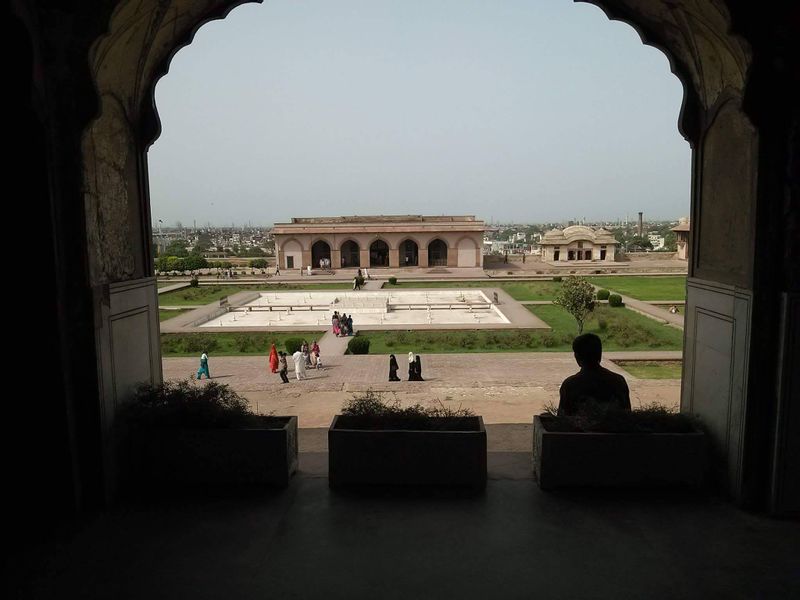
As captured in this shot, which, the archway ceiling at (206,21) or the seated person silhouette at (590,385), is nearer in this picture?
the archway ceiling at (206,21)

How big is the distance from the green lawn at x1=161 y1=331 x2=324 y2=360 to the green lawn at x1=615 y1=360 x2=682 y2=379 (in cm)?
821

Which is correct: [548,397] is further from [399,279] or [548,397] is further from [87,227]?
[399,279]

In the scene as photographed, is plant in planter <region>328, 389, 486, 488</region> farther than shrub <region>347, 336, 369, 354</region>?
No

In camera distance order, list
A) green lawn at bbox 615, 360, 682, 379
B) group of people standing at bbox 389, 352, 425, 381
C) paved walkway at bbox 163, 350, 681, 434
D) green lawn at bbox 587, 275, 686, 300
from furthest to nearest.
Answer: green lawn at bbox 587, 275, 686, 300 → green lawn at bbox 615, 360, 682, 379 → group of people standing at bbox 389, 352, 425, 381 → paved walkway at bbox 163, 350, 681, 434

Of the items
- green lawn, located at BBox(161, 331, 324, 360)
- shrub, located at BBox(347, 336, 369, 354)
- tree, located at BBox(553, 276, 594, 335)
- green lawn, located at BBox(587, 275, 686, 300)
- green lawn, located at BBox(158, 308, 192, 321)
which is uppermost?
tree, located at BBox(553, 276, 594, 335)

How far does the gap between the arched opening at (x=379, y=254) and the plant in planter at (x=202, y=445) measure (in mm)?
39811

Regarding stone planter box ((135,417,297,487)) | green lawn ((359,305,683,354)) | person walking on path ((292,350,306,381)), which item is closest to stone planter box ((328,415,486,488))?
stone planter box ((135,417,297,487))

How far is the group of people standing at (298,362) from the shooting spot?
453 inches

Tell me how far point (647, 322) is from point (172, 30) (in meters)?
16.9

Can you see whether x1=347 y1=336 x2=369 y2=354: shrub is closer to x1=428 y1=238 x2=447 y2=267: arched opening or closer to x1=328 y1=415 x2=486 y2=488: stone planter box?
x1=328 y1=415 x2=486 y2=488: stone planter box

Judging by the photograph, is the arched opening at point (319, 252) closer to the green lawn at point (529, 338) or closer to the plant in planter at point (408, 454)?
the green lawn at point (529, 338)

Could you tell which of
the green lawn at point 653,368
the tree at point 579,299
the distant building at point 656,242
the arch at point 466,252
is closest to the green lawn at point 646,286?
the tree at point 579,299

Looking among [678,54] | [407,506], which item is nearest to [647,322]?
[678,54]

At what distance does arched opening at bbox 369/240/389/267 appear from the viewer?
43972 mm
